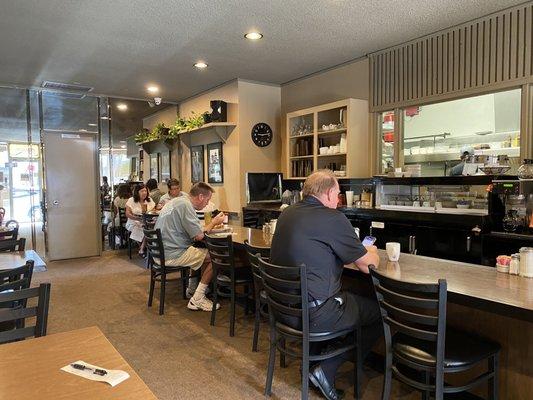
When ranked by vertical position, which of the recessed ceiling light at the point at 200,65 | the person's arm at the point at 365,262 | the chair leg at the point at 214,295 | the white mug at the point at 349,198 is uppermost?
the recessed ceiling light at the point at 200,65

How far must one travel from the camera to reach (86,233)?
7.27 metres

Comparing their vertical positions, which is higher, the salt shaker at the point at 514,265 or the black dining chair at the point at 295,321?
the salt shaker at the point at 514,265

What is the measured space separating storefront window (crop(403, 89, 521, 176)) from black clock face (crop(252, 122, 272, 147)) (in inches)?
92.5

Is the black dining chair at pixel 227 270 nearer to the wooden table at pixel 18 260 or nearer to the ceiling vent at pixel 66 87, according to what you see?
Answer: the wooden table at pixel 18 260

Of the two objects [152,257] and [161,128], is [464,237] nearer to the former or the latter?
[152,257]

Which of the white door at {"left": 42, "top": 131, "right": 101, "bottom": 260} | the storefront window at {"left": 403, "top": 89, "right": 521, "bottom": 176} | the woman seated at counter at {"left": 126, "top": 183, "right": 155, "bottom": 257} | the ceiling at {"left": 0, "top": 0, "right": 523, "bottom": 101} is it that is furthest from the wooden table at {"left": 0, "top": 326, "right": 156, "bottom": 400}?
the white door at {"left": 42, "top": 131, "right": 101, "bottom": 260}

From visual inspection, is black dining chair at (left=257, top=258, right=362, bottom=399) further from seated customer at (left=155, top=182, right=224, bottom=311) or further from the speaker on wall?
the speaker on wall

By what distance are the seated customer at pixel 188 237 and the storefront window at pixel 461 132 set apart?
2.80 m

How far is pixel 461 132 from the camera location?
5.39 meters

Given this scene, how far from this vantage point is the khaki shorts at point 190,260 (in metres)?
4.27

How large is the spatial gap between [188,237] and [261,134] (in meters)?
2.87

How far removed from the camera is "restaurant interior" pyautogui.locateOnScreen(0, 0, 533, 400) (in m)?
2.06

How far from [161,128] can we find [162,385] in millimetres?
5986

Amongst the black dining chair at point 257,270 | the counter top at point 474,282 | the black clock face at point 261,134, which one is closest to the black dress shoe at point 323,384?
the black dining chair at point 257,270
